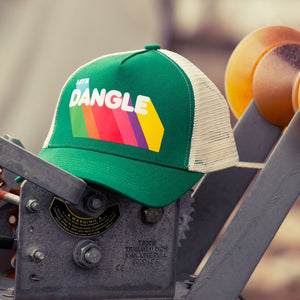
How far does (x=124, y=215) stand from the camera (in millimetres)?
770

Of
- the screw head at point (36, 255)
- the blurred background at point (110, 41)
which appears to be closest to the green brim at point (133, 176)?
the screw head at point (36, 255)

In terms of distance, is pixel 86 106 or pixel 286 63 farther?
pixel 286 63

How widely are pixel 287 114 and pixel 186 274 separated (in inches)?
12.9

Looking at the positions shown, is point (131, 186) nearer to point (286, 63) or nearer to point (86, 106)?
point (86, 106)

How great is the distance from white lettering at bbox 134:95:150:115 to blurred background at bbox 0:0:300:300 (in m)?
0.96

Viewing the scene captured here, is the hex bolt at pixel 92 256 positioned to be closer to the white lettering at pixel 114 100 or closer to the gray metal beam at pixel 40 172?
the gray metal beam at pixel 40 172

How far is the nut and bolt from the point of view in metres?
0.73

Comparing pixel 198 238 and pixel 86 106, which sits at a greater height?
pixel 86 106

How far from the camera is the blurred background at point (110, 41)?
170 centimetres

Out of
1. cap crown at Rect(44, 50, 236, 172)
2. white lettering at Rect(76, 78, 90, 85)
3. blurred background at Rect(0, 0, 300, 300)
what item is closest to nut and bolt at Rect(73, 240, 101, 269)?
cap crown at Rect(44, 50, 236, 172)

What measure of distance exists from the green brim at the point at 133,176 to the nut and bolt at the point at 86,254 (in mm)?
83

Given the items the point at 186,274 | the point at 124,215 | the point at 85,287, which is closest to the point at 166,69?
the point at 124,215

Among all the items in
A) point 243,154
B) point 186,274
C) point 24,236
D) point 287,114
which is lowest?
point 186,274

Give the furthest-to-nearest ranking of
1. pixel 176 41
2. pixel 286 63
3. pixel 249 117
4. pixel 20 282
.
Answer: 1. pixel 176 41
2. pixel 249 117
3. pixel 286 63
4. pixel 20 282
